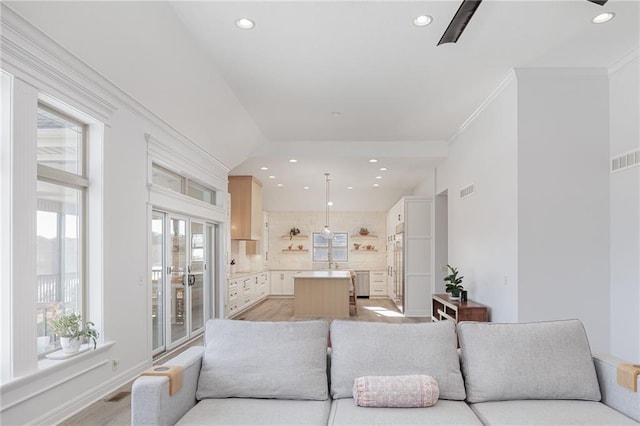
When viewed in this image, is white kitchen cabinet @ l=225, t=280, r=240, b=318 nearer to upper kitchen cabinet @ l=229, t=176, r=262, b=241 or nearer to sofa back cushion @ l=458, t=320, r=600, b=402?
upper kitchen cabinet @ l=229, t=176, r=262, b=241

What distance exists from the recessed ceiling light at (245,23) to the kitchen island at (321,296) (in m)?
6.06

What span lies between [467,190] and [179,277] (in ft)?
14.2

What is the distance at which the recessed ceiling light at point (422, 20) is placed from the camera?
144 inches

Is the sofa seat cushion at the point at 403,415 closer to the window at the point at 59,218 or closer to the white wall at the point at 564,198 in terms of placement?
the window at the point at 59,218

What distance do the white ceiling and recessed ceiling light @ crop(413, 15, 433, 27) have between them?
0.05m

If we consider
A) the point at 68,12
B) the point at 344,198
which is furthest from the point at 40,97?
the point at 344,198

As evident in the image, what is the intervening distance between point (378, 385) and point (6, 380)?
2279 millimetres

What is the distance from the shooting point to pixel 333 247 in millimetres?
13531

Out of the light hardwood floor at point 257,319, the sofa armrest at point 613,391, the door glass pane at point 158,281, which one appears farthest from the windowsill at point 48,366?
the sofa armrest at point 613,391

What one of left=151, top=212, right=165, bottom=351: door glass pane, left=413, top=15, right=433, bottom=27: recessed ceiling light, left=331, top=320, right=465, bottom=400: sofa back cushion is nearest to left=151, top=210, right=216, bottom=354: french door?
left=151, top=212, right=165, bottom=351: door glass pane

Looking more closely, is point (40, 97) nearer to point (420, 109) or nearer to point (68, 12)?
point (68, 12)

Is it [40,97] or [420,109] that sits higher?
[420,109]

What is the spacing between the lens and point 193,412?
235 cm

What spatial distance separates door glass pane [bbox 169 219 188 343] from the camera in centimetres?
618
